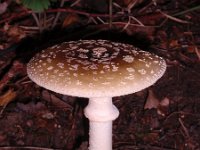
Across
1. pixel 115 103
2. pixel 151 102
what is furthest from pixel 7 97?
pixel 151 102

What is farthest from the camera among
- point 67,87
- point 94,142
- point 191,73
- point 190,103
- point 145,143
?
point 191,73

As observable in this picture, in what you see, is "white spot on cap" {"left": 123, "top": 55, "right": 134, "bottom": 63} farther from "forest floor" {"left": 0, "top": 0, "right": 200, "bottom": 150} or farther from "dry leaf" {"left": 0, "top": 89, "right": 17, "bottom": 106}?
"dry leaf" {"left": 0, "top": 89, "right": 17, "bottom": 106}

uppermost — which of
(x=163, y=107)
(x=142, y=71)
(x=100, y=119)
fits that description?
(x=142, y=71)

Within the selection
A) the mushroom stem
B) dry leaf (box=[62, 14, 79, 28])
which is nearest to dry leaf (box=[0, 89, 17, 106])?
dry leaf (box=[62, 14, 79, 28])

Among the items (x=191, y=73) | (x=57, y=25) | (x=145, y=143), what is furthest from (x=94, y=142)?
(x=57, y=25)

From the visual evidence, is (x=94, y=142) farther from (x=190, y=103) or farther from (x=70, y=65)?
(x=190, y=103)

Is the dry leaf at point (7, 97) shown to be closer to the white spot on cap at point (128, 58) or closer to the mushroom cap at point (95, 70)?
the mushroom cap at point (95, 70)

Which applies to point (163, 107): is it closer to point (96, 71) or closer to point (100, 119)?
point (100, 119)

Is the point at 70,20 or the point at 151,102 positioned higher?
the point at 70,20
